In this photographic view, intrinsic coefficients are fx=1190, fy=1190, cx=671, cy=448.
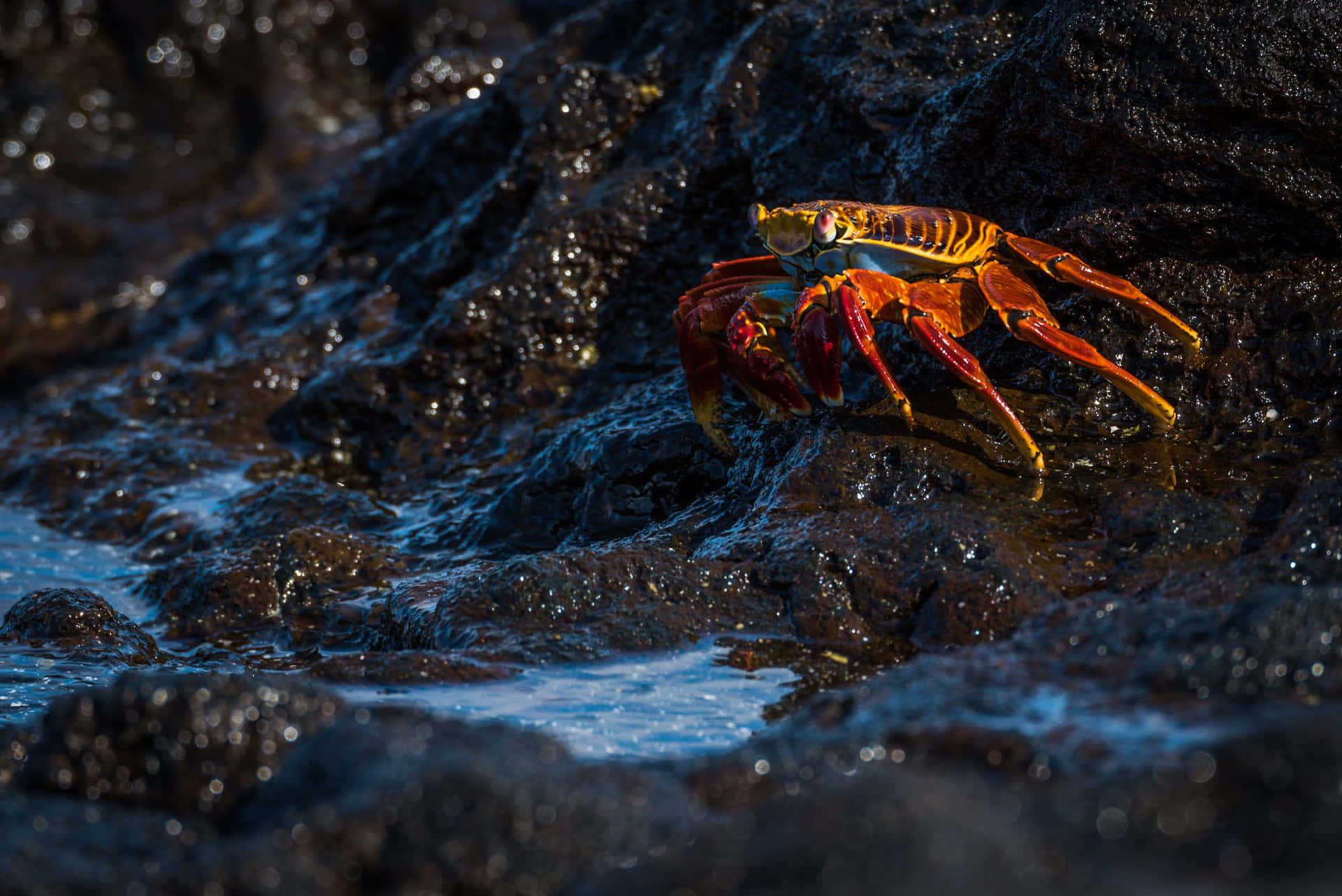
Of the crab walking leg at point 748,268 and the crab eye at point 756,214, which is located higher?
the crab eye at point 756,214

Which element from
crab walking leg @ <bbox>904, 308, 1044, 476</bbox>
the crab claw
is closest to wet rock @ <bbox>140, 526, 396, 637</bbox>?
the crab claw

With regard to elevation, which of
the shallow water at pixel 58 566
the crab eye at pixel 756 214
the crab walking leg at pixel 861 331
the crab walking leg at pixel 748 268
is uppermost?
the crab eye at pixel 756 214

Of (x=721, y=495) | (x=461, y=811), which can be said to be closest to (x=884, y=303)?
(x=721, y=495)

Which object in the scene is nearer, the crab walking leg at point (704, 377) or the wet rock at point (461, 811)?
the wet rock at point (461, 811)

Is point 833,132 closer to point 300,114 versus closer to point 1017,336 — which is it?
point 1017,336

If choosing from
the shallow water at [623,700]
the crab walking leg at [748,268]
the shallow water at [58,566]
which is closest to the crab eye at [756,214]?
the crab walking leg at [748,268]

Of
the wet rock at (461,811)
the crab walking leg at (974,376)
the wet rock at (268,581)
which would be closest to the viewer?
the wet rock at (461,811)

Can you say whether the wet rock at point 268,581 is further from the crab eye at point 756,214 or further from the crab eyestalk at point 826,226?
the crab eyestalk at point 826,226

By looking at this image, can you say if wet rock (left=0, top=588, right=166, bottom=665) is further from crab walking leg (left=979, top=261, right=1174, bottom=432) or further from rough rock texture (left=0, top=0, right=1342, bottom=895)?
crab walking leg (left=979, top=261, right=1174, bottom=432)

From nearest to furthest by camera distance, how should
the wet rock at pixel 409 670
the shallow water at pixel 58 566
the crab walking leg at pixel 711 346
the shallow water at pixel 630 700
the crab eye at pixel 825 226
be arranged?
the shallow water at pixel 630 700, the wet rock at pixel 409 670, the crab eye at pixel 825 226, the crab walking leg at pixel 711 346, the shallow water at pixel 58 566

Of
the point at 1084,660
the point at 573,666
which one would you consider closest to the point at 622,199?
the point at 573,666
